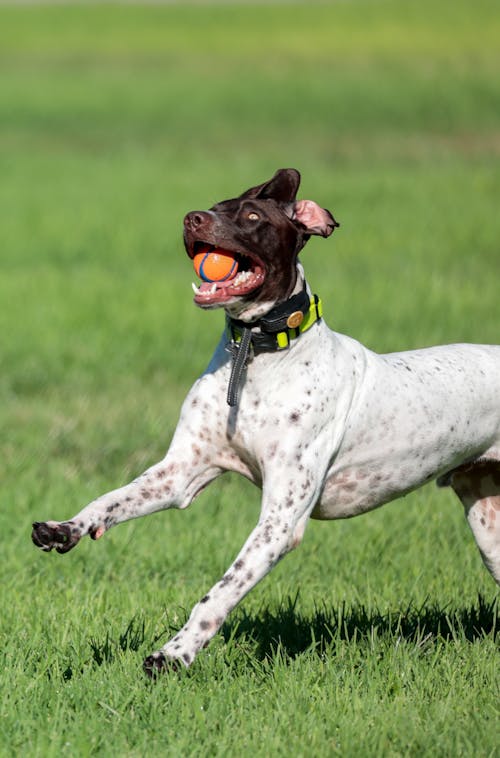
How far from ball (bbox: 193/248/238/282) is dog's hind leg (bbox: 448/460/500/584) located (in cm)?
163

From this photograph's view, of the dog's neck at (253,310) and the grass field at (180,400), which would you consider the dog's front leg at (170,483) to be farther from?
the grass field at (180,400)

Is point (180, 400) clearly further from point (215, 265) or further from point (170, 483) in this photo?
point (215, 265)

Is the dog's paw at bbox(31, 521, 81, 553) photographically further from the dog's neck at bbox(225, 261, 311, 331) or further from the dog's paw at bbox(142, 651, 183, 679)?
the dog's neck at bbox(225, 261, 311, 331)

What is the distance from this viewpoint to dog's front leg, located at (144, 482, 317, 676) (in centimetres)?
464

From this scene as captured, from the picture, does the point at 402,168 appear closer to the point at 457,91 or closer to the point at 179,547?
the point at 457,91

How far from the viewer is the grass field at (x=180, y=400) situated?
4.75 m

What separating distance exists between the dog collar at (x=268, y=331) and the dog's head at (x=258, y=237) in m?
0.06

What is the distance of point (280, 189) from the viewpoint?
5074mm

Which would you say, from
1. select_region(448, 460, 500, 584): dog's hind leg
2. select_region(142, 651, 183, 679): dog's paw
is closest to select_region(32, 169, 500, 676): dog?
select_region(142, 651, 183, 679): dog's paw

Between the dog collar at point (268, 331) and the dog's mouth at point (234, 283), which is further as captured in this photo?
the dog collar at point (268, 331)

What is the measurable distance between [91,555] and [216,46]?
3799 centimetres

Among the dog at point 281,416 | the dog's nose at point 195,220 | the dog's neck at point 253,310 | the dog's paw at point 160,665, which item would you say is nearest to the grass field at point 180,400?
the dog's paw at point 160,665

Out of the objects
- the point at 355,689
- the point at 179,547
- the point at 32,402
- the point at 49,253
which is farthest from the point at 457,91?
the point at 355,689

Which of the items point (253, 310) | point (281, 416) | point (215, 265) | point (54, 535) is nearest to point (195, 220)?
point (215, 265)
